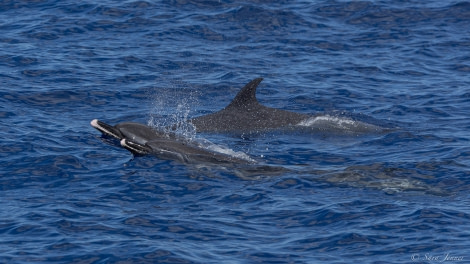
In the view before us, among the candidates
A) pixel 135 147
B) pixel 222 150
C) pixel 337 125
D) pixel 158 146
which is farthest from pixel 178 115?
pixel 135 147

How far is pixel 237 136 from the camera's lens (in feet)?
65.8

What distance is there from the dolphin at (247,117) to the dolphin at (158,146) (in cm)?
282

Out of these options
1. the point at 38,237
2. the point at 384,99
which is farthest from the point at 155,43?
the point at 38,237

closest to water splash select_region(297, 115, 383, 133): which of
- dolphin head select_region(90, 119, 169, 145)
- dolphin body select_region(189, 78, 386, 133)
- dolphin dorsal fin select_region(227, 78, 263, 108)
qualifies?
dolphin body select_region(189, 78, 386, 133)

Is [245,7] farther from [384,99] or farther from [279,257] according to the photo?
[279,257]

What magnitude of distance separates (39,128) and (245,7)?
44.4 feet

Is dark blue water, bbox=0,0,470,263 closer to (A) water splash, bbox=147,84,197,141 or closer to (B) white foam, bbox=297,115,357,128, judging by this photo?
(A) water splash, bbox=147,84,197,141

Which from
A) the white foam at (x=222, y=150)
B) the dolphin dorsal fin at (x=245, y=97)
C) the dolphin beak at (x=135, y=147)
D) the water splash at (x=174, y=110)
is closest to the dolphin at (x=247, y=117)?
the dolphin dorsal fin at (x=245, y=97)

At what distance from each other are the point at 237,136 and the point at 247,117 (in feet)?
3.20

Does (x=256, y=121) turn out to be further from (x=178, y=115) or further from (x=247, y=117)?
(x=178, y=115)

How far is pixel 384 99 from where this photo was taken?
2358cm

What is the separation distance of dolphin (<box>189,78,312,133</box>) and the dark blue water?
A: 0.62 m

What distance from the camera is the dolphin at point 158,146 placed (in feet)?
55.9

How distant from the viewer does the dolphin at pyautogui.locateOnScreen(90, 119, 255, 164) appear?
17047 mm
